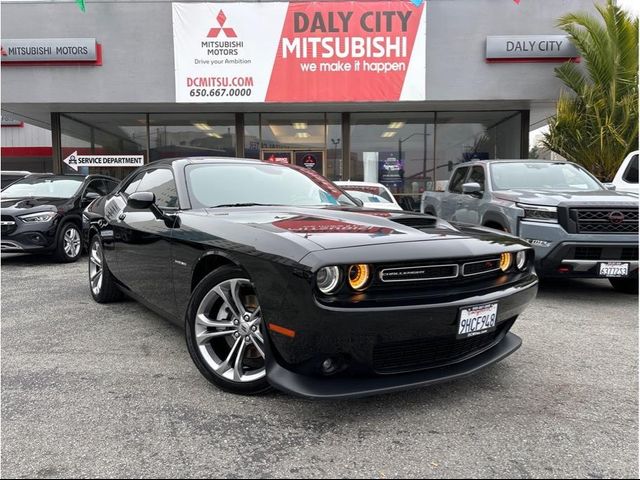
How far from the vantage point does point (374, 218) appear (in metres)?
2.94

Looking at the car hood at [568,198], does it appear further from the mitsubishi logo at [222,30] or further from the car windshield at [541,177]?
the mitsubishi logo at [222,30]

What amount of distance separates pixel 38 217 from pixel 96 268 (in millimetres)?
3270

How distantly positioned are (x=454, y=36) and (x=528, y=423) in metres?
10.8

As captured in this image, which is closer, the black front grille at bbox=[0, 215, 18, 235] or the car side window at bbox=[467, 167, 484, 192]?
the car side window at bbox=[467, 167, 484, 192]

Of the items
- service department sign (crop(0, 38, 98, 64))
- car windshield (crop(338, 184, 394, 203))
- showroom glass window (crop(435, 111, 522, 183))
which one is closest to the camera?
car windshield (crop(338, 184, 394, 203))

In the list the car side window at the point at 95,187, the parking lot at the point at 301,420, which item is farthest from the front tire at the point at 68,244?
the parking lot at the point at 301,420

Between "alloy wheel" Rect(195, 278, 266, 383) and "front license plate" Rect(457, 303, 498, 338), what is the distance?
1040 mm

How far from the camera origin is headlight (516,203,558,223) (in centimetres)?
504

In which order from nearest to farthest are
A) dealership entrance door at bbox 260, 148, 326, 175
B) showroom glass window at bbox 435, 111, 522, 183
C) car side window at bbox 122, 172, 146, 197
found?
car side window at bbox 122, 172, 146, 197
showroom glass window at bbox 435, 111, 522, 183
dealership entrance door at bbox 260, 148, 326, 175

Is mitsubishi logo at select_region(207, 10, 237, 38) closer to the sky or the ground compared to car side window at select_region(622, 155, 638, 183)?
closer to the sky

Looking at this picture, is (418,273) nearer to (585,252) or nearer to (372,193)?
(585,252)

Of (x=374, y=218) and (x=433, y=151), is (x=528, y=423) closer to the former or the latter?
(x=374, y=218)

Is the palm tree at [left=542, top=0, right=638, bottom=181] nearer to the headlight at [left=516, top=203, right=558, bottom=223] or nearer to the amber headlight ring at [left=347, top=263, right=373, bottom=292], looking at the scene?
the headlight at [left=516, top=203, right=558, bottom=223]


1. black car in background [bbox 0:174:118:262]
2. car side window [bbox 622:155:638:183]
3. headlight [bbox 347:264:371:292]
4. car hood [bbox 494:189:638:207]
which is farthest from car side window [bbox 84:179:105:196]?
car side window [bbox 622:155:638:183]
